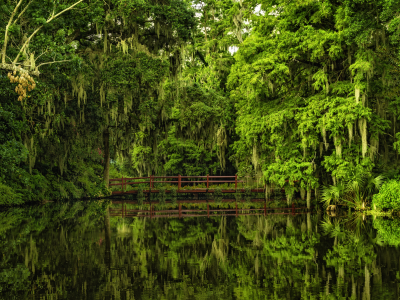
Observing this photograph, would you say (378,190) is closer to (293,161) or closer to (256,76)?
(293,161)

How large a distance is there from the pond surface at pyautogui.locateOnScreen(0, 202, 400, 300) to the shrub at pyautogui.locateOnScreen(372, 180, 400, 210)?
1.61 metres

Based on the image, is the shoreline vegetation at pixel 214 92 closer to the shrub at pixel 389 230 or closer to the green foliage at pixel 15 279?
the shrub at pixel 389 230

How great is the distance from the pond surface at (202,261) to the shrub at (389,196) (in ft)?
5.30

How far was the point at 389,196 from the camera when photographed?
16.5m

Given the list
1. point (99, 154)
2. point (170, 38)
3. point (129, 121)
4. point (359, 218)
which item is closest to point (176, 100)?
point (129, 121)

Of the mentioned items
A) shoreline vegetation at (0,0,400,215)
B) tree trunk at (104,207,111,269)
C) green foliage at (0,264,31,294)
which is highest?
shoreline vegetation at (0,0,400,215)

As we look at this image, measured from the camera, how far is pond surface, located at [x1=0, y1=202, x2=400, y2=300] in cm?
645

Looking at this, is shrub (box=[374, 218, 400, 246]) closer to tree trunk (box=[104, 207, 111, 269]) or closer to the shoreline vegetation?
the shoreline vegetation

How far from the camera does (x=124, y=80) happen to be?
2234cm

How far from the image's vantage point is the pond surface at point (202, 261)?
645 centimetres

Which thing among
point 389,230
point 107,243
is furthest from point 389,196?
point 107,243

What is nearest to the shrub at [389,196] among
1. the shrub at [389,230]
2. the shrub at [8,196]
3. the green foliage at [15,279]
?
the shrub at [389,230]

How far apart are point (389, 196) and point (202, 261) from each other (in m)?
10.1

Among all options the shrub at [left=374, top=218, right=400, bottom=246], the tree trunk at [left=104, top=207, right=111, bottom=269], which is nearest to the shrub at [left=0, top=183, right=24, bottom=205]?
the tree trunk at [left=104, top=207, right=111, bottom=269]
